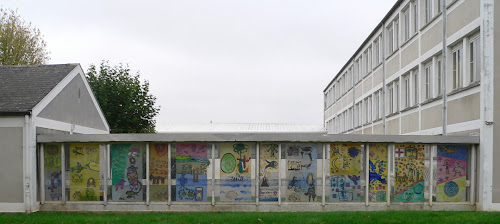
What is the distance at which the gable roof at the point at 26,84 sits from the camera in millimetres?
19009

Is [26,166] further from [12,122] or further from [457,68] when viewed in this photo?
[457,68]

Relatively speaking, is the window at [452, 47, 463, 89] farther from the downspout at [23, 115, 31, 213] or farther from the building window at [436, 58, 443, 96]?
the downspout at [23, 115, 31, 213]

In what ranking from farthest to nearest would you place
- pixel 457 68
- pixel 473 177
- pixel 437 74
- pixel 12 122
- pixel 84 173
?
pixel 437 74 < pixel 457 68 < pixel 84 173 < pixel 12 122 < pixel 473 177

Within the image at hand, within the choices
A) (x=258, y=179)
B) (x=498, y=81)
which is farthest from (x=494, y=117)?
(x=258, y=179)

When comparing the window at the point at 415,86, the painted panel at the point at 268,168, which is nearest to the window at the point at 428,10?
the window at the point at 415,86

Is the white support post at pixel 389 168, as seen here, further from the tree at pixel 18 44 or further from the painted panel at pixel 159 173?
the tree at pixel 18 44

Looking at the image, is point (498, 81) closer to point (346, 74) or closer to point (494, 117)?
point (494, 117)

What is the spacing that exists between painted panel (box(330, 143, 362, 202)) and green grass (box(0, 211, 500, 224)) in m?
2.02

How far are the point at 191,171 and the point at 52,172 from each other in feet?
15.2

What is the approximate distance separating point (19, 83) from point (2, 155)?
3.53 meters

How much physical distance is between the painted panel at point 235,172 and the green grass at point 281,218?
1899 millimetres

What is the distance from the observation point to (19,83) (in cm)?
2131

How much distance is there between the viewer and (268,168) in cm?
1850

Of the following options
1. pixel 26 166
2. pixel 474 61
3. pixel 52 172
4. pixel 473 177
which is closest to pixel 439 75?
pixel 474 61
